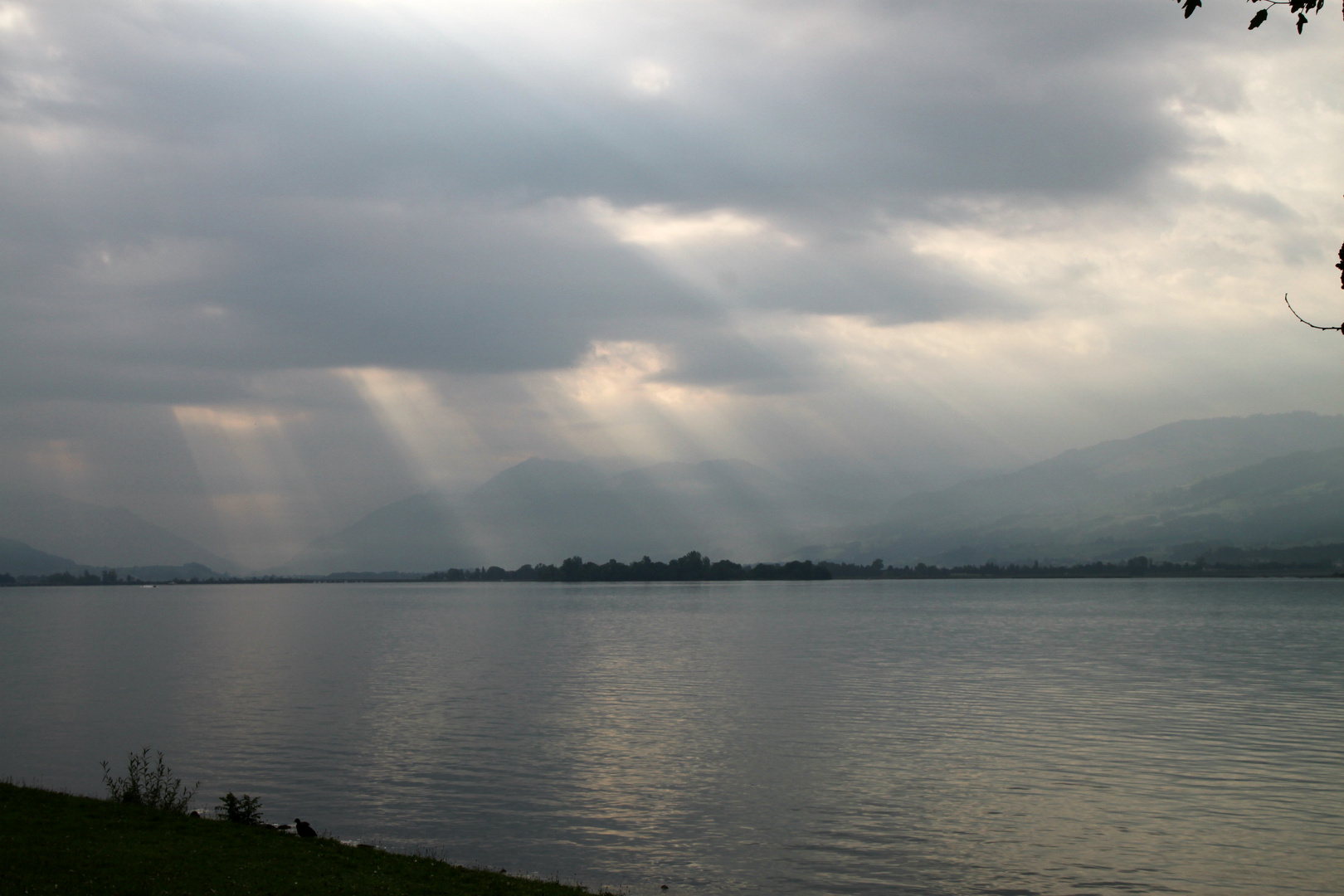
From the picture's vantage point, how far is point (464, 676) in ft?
213

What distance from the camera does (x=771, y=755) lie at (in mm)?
36844

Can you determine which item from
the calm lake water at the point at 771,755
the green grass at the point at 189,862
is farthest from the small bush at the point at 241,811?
the calm lake water at the point at 771,755

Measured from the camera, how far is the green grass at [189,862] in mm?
17891

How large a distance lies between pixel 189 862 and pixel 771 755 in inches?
881

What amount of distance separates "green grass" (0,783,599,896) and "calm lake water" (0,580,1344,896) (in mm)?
3624

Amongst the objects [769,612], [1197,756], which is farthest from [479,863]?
[769,612]

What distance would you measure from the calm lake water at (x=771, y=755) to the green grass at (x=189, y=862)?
11.9ft

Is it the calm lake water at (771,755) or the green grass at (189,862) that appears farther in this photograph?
the calm lake water at (771,755)

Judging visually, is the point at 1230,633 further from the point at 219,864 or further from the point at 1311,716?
the point at 219,864

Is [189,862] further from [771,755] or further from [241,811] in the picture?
[771,755]

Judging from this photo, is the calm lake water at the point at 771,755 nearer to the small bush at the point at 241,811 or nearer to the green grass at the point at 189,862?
the small bush at the point at 241,811

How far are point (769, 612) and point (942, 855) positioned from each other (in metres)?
140

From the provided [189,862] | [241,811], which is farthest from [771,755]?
[189,862]

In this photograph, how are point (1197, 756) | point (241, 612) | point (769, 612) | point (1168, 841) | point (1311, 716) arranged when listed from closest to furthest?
point (1168, 841) < point (1197, 756) < point (1311, 716) < point (769, 612) < point (241, 612)
